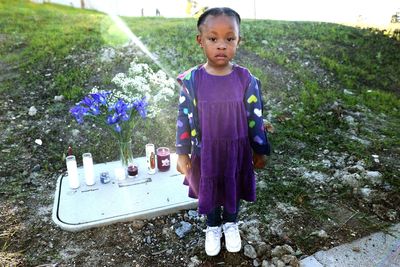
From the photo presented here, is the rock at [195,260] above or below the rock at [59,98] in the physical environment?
below

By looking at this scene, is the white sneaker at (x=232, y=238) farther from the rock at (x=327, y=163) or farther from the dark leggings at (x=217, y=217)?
the rock at (x=327, y=163)

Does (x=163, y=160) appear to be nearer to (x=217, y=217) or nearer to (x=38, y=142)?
(x=217, y=217)

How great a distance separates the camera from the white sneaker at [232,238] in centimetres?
316

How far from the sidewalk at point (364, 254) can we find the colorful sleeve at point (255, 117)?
109 centimetres

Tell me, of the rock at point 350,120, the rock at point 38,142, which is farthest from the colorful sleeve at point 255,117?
the rock at point 38,142

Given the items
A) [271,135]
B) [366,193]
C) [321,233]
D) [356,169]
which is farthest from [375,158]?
[321,233]

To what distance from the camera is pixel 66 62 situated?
719 cm

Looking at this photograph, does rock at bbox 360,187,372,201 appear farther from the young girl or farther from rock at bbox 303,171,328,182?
the young girl

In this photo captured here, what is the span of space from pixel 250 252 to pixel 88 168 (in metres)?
1.95

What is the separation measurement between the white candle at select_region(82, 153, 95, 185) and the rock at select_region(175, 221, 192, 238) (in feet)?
3.89

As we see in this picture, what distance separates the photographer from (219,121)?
8.75ft

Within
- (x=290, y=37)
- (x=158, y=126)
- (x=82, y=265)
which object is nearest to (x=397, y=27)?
(x=290, y=37)

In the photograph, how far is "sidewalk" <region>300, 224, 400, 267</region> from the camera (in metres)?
3.06

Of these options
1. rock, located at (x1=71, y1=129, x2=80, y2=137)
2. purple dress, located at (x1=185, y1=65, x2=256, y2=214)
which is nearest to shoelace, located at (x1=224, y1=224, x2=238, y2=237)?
purple dress, located at (x1=185, y1=65, x2=256, y2=214)
